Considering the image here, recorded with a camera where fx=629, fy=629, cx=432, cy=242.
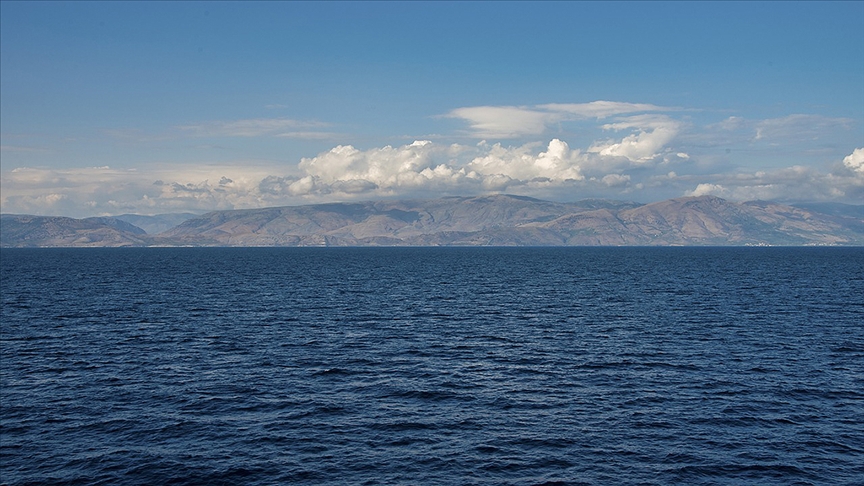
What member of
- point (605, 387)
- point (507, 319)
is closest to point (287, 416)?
point (605, 387)

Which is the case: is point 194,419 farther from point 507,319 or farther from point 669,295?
point 669,295

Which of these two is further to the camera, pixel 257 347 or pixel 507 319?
pixel 507 319

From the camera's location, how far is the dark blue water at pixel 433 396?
37469 mm

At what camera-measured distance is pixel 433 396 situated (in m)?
51.6

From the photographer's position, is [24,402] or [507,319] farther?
[507,319]

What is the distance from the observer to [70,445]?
133 feet

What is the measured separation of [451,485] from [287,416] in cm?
1650

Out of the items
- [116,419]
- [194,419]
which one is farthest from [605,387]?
[116,419]

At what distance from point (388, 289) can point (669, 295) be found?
202 ft

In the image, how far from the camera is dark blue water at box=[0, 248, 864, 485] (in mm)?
37469

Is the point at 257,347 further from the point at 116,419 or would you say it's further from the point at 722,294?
the point at 722,294

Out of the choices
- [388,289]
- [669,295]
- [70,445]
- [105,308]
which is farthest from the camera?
[388,289]

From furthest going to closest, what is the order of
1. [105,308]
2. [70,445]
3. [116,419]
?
[105,308] < [116,419] < [70,445]

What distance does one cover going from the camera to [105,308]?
106250mm
